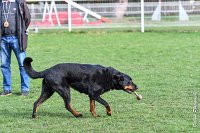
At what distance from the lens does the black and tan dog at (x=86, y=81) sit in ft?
27.4

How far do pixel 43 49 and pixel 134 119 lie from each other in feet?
32.6

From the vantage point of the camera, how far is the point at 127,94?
10312mm

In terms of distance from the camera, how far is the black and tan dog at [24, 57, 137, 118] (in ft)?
27.4

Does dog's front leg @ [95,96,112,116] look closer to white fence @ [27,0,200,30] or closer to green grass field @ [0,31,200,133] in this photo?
green grass field @ [0,31,200,133]

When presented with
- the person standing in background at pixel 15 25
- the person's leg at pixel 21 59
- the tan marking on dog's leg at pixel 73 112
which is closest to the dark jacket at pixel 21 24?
the person standing in background at pixel 15 25

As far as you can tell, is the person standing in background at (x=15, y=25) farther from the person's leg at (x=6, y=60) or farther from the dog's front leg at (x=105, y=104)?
the dog's front leg at (x=105, y=104)

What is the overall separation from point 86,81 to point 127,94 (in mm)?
2041

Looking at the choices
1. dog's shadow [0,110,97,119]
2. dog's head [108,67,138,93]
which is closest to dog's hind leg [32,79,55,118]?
dog's shadow [0,110,97,119]

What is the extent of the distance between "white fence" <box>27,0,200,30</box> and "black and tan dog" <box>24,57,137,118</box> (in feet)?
48.1

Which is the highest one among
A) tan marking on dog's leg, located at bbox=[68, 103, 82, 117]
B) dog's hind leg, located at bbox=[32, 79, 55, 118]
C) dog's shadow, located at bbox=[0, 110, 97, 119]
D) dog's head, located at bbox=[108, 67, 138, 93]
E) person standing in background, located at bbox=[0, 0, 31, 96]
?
person standing in background, located at bbox=[0, 0, 31, 96]

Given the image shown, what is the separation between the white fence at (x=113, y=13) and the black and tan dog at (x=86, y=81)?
14.7 meters

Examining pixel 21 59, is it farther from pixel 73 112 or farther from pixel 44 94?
pixel 73 112

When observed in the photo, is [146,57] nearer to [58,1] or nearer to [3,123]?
[3,123]

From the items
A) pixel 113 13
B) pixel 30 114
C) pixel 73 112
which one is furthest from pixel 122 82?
pixel 113 13
